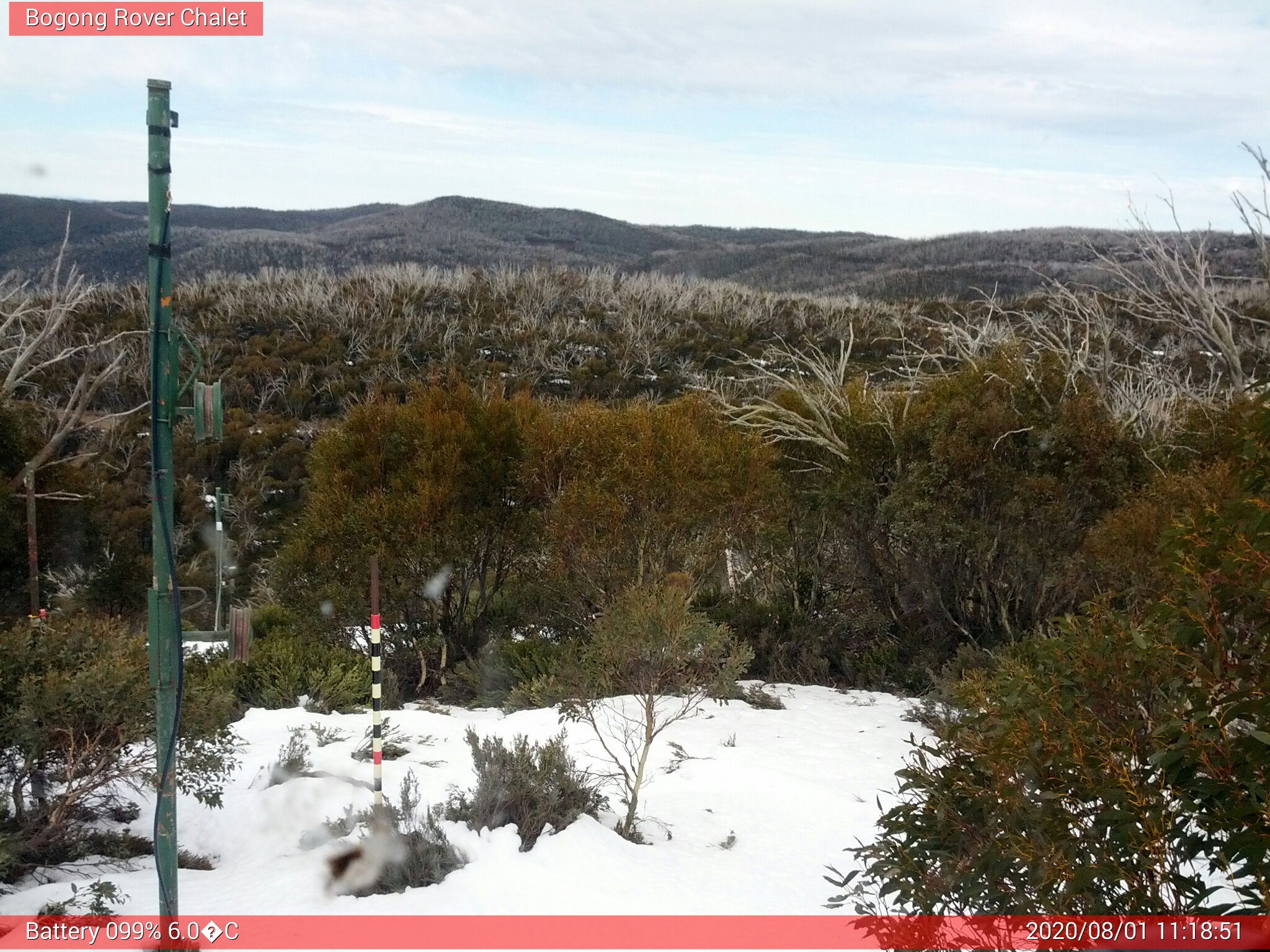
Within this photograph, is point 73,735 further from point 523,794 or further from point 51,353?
point 51,353

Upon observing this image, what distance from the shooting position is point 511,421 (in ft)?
39.6

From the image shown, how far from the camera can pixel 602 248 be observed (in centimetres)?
9406

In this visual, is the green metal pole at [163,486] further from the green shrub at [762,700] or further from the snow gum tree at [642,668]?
the green shrub at [762,700]

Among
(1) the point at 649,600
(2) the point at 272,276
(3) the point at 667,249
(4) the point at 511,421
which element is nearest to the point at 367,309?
(2) the point at 272,276

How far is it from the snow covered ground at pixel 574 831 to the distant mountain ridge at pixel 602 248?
31.5m

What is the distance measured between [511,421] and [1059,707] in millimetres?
9586

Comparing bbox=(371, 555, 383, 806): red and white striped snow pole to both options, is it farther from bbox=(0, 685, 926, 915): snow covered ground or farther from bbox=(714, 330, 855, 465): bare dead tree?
bbox=(714, 330, 855, 465): bare dead tree

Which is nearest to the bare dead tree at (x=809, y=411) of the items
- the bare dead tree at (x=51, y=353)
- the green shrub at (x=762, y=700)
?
the green shrub at (x=762, y=700)

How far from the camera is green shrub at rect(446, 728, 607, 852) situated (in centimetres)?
564

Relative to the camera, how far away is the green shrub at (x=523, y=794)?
5637mm

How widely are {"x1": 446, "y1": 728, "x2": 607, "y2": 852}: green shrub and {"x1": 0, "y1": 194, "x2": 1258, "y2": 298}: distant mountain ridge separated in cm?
3265

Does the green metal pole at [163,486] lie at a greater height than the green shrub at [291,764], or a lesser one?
greater

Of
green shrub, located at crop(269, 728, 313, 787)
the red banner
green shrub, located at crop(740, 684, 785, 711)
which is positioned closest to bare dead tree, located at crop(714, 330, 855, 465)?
green shrub, located at crop(740, 684, 785, 711)

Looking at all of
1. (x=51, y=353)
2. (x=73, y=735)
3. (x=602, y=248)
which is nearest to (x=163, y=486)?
(x=73, y=735)
